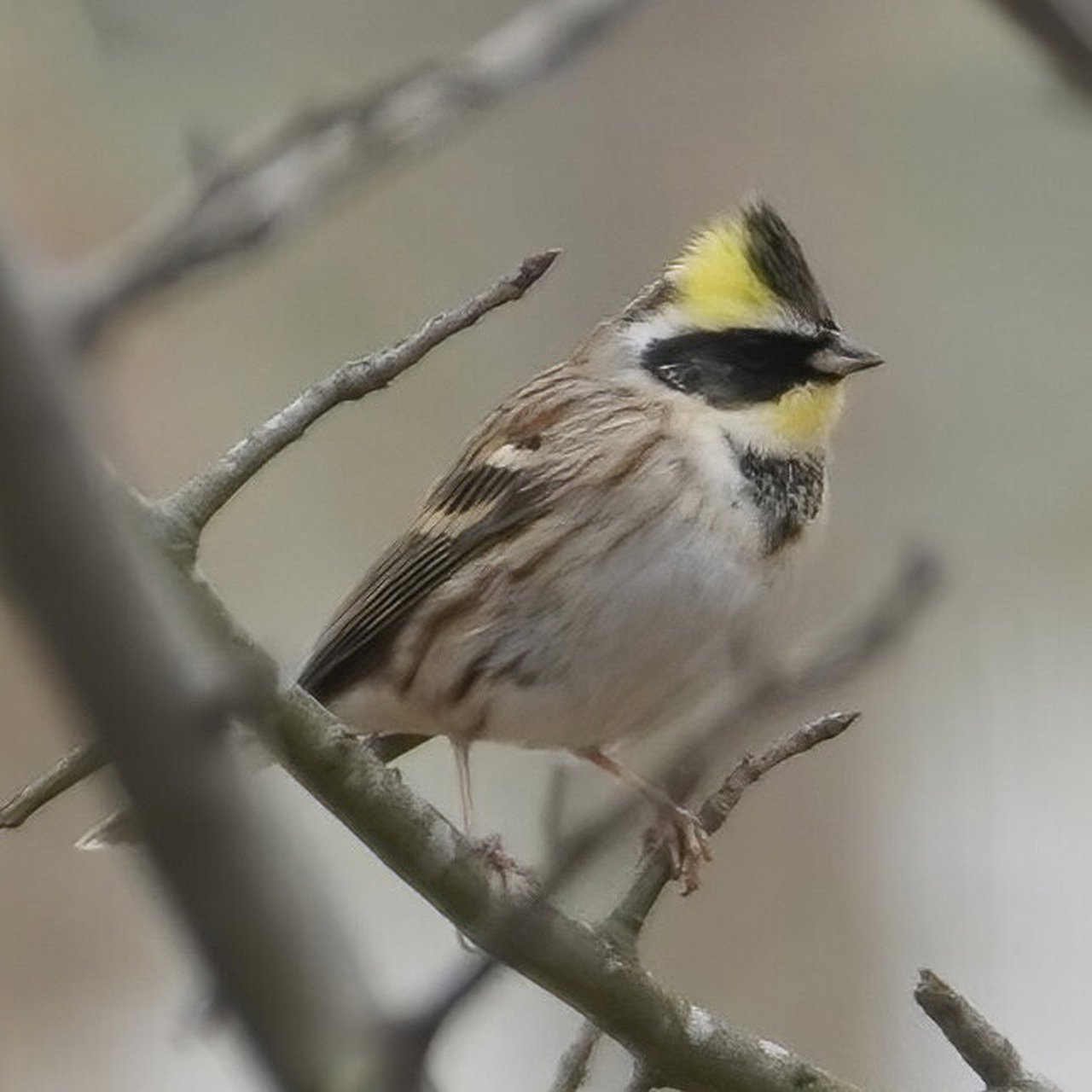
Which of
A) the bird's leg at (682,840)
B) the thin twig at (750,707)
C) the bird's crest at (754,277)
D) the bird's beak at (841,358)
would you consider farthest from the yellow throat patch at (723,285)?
the thin twig at (750,707)

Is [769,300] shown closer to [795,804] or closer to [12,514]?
[12,514]

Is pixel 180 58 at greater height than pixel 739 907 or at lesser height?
greater

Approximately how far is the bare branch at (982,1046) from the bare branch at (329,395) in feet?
3.87

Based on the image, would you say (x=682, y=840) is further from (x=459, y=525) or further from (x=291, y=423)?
(x=459, y=525)

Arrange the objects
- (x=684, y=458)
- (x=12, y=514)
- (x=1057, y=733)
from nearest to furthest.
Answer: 1. (x=12, y=514)
2. (x=684, y=458)
3. (x=1057, y=733)

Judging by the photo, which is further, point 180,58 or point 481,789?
point 481,789

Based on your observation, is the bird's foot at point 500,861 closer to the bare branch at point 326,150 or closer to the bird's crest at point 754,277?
the bare branch at point 326,150

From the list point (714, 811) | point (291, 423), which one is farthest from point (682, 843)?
point (291, 423)

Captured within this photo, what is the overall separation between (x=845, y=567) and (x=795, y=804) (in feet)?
7.65

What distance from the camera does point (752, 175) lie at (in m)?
9.66

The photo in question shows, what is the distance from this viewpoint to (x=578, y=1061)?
3732 millimetres

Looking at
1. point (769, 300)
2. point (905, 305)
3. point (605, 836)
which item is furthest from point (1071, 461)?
point (605, 836)

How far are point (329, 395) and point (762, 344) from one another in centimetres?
177

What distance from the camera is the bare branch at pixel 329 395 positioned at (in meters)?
3.45
